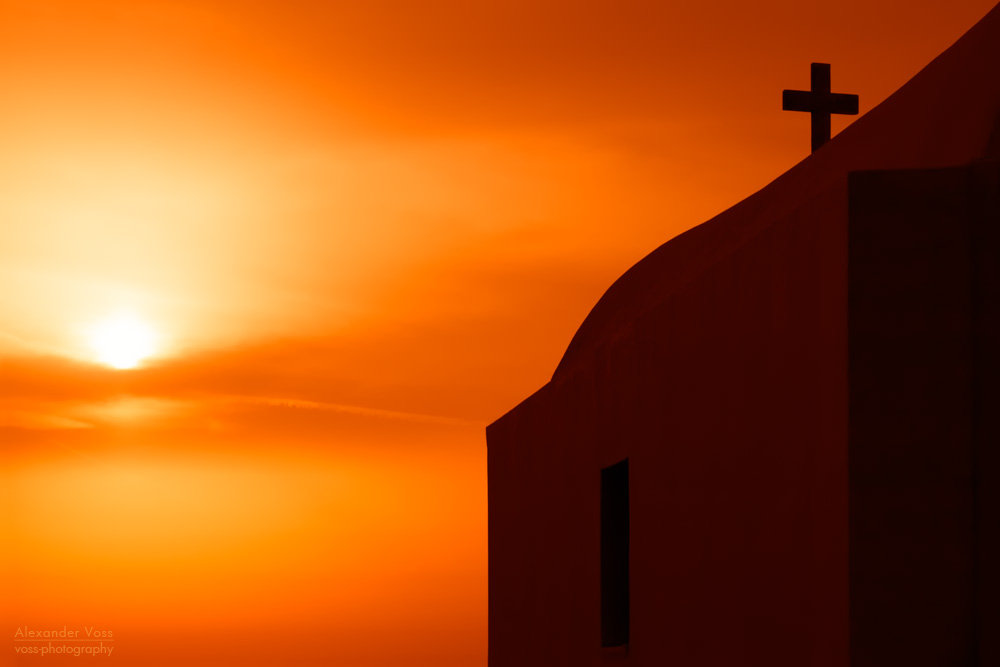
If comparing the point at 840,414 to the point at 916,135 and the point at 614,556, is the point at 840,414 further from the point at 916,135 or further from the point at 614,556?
the point at 614,556

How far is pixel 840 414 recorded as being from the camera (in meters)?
4.87

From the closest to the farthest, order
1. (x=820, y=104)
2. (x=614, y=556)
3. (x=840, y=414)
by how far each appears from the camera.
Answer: (x=840, y=414) → (x=614, y=556) → (x=820, y=104)

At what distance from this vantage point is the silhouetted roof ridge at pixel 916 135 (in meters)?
5.77

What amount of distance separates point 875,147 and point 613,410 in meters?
2.35

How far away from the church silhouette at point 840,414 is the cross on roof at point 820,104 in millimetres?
2816

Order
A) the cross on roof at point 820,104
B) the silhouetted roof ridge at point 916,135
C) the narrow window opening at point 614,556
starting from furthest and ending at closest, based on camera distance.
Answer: the cross on roof at point 820,104, the narrow window opening at point 614,556, the silhouetted roof ridge at point 916,135

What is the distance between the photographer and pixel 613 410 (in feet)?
27.2

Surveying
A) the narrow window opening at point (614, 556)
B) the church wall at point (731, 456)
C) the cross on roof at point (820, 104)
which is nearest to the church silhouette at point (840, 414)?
the church wall at point (731, 456)

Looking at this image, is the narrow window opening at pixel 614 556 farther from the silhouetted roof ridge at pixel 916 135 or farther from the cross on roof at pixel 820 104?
the cross on roof at pixel 820 104

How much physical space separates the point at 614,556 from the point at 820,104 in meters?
4.26

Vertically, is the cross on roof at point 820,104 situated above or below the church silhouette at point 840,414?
above

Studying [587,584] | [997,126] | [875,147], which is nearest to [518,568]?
[587,584]

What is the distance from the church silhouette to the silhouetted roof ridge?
0.6 inches

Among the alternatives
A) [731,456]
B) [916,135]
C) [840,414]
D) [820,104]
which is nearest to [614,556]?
[731,456]
